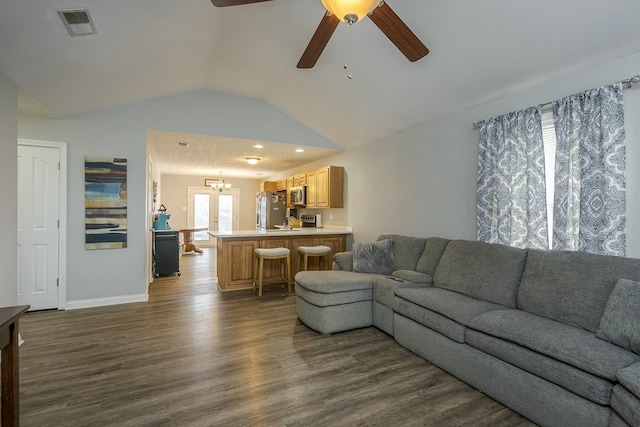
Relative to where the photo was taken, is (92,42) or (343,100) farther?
(343,100)

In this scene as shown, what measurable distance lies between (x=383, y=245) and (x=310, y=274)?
1064mm

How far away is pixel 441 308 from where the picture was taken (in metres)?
2.55

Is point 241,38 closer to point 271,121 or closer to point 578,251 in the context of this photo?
point 271,121

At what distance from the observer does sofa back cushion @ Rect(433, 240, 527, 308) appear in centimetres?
261

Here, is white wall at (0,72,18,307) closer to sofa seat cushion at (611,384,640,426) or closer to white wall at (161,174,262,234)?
Result: sofa seat cushion at (611,384,640,426)

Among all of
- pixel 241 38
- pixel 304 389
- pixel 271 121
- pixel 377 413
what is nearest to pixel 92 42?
pixel 241 38

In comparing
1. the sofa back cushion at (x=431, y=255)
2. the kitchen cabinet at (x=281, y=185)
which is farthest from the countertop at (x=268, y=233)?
the kitchen cabinet at (x=281, y=185)

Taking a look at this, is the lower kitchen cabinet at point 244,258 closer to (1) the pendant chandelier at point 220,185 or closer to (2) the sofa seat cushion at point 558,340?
(2) the sofa seat cushion at point 558,340

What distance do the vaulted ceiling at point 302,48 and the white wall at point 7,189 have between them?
223 mm

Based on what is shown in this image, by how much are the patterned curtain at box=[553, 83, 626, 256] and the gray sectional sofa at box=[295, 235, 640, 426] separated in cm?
20

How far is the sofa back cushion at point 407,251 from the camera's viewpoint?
3686 mm

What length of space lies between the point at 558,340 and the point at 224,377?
2.35 metres

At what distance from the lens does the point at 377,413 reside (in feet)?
6.34

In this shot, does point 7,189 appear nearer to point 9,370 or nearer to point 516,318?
point 9,370
